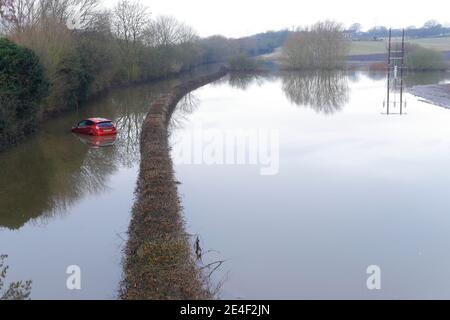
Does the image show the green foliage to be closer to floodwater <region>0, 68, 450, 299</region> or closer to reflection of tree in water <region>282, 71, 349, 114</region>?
reflection of tree in water <region>282, 71, 349, 114</region>

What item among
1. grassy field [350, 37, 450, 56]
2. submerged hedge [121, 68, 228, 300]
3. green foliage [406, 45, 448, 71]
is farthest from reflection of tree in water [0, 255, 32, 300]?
grassy field [350, 37, 450, 56]

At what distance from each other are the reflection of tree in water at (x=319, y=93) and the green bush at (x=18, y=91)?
1901 centimetres

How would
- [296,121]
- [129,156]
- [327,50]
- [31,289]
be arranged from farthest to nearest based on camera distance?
1. [327,50]
2. [296,121]
3. [129,156]
4. [31,289]

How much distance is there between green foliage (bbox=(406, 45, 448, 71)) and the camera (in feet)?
247

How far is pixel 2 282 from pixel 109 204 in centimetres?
521

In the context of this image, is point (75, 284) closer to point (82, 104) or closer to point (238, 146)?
point (238, 146)

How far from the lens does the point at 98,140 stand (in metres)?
24.1

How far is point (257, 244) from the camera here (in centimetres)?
1152

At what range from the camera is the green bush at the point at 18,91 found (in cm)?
2158
